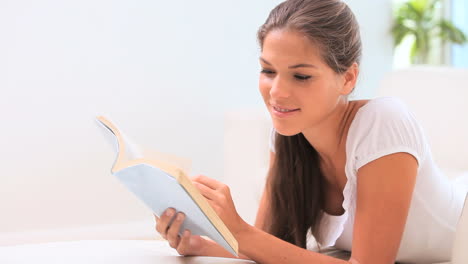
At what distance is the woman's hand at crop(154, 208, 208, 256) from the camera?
1253 millimetres

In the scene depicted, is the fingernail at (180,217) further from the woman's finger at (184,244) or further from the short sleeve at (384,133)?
the short sleeve at (384,133)

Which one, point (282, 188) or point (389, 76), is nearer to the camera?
point (282, 188)

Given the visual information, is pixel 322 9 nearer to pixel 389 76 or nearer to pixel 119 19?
pixel 389 76

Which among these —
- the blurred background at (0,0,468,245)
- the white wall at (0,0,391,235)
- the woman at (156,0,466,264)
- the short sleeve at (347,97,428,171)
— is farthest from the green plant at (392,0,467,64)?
the short sleeve at (347,97,428,171)

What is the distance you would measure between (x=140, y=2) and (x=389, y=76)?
5.36ft

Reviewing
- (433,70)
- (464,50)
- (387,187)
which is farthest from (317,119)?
(464,50)

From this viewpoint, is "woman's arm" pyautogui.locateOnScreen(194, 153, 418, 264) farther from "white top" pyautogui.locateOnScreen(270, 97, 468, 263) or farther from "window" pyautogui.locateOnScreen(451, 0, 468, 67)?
"window" pyautogui.locateOnScreen(451, 0, 468, 67)

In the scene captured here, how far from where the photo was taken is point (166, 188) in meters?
1.10

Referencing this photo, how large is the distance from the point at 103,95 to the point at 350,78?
2.48 m

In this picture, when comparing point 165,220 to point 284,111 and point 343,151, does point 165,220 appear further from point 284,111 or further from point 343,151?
point 343,151

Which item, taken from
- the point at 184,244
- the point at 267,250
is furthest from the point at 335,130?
the point at 184,244

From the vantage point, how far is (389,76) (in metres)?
2.98

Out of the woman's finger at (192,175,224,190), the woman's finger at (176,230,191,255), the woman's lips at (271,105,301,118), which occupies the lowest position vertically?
the woman's finger at (176,230,191,255)

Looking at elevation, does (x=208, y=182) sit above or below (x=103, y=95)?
below
